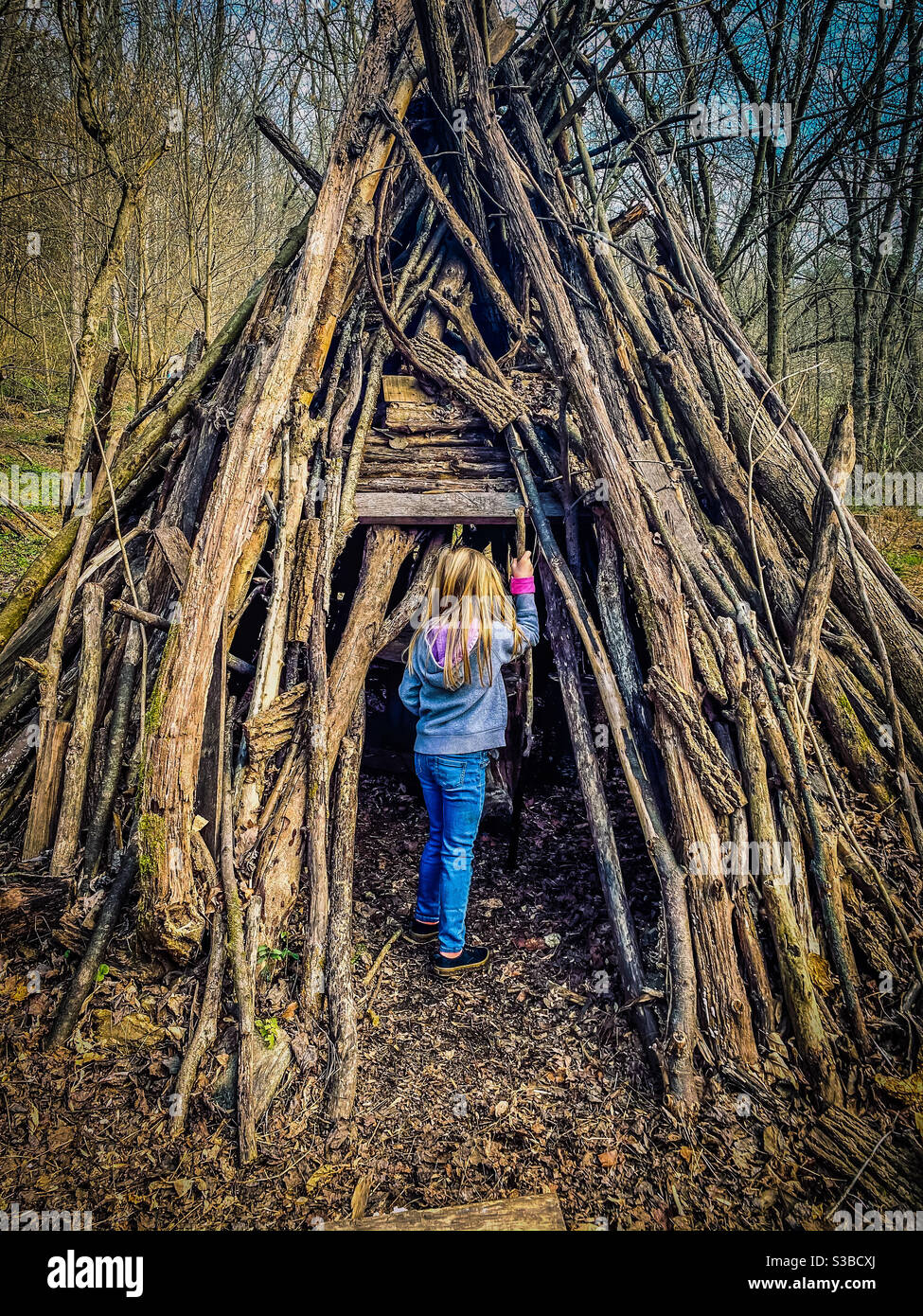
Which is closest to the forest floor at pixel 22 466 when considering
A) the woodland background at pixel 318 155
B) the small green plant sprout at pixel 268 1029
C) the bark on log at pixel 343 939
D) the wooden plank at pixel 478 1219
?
the woodland background at pixel 318 155

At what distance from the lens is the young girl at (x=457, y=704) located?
3.58m

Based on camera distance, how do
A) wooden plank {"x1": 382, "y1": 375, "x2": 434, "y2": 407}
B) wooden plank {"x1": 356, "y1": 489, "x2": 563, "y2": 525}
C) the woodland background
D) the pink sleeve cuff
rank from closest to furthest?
1. the pink sleeve cuff
2. wooden plank {"x1": 356, "y1": 489, "x2": 563, "y2": 525}
3. wooden plank {"x1": 382, "y1": 375, "x2": 434, "y2": 407}
4. the woodland background

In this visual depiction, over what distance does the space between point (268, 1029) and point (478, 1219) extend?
114 cm

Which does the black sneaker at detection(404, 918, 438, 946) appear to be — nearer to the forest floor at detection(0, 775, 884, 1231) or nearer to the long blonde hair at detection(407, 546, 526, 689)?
the forest floor at detection(0, 775, 884, 1231)

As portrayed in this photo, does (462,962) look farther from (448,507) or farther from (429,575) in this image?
(448,507)

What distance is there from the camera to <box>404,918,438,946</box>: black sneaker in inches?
153

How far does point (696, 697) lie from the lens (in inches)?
142

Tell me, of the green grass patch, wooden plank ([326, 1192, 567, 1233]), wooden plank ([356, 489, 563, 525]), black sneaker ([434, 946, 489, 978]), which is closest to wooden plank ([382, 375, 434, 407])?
wooden plank ([356, 489, 563, 525])

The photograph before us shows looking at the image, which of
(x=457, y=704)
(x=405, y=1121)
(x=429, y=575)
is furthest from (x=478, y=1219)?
(x=429, y=575)

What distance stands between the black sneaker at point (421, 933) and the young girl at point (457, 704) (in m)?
0.16

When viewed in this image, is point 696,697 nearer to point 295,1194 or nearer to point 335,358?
point 295,1194

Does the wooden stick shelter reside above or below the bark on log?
above

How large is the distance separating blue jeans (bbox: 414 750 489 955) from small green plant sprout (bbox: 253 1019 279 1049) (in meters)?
0.92
